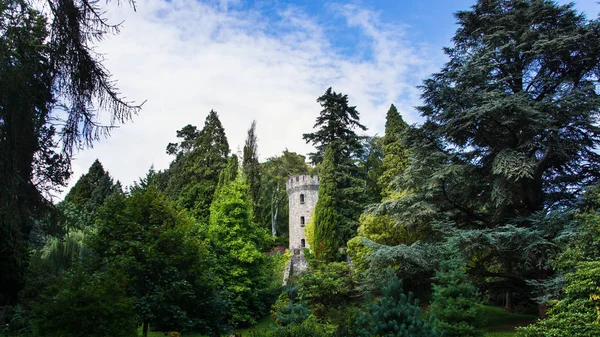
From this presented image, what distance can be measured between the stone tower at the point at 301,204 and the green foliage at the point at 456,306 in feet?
65.7

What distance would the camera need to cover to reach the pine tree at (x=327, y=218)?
24797mm

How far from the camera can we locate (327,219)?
2517cm

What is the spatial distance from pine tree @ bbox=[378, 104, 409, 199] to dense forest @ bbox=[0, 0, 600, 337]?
5.37 meters

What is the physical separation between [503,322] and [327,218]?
11.7 meters

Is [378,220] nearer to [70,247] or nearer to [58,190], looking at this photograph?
[70,247]

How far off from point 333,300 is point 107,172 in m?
31.3

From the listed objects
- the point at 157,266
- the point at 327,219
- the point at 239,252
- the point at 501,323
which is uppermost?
the point at 327,219

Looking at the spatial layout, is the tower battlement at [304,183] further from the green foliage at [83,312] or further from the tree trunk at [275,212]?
the green foliage at [83,312]

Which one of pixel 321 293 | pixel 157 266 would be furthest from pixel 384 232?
pixel 157 266

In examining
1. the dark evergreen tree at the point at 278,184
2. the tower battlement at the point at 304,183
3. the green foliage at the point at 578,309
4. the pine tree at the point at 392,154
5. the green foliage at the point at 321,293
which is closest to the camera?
the green foliage at the point at 578,309

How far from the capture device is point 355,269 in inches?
773

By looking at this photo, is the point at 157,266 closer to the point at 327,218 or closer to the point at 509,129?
the point at 509,129

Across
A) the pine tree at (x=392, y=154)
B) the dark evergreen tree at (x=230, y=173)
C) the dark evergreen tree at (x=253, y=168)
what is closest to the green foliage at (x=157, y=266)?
the pine tree at (x=392, y=154)

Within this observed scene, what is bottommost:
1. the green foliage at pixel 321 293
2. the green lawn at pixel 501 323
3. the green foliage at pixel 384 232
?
the green lawn at pixel 501 323
